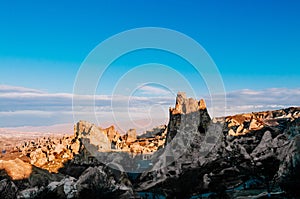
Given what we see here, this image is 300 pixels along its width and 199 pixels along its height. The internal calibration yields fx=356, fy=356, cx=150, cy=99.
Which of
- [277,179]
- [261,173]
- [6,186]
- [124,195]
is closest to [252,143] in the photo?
[261,173]

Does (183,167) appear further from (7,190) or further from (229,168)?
(7,190)

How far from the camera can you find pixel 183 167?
355ft

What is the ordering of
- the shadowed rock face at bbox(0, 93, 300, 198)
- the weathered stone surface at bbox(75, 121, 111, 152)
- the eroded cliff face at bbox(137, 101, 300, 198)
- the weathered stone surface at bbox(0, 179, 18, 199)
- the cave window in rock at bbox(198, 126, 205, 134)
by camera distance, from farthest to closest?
the weathered stone surface at bbox(75, 121, 111, 152), the cave window in rock at bbox(198, 126, 205, 134), the eroded cliff face at bbox(137, 101, 300, 198), the shadowed rock face at bbox(0, 93, 300, 198), the weathered stone surface at bbox(0, 179, 18, 199)

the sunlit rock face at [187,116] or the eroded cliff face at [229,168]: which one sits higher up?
the sunlit rock face at [187,116]

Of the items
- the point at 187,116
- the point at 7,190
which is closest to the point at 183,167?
the point at 187,116

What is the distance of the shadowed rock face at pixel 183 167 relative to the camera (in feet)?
168

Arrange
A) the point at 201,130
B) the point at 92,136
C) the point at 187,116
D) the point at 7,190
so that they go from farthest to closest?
the point at 92,136, the point at 187,116, the point at 201,130, the point at 7,190

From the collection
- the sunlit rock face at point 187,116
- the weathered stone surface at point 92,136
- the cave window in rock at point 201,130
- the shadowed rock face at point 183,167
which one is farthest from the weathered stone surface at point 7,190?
the weathered stone surface at point 92,136

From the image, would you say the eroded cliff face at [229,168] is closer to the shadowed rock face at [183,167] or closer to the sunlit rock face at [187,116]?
the shadowed rock face at [183,167]

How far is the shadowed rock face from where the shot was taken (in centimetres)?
5106

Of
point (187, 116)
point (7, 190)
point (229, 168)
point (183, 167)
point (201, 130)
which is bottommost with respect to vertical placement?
point (183, 167)

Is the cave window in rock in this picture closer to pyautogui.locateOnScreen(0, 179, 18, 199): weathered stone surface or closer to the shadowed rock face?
the shadowed rock face

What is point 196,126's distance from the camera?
12825 centimetres

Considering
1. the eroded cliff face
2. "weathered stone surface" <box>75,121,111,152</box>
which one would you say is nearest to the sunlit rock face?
the eroded cliff face
